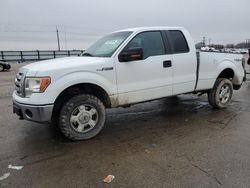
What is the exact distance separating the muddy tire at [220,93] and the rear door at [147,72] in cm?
158

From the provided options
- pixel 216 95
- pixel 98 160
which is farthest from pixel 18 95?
pixel 216 95

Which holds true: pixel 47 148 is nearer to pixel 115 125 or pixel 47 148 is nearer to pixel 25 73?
pixel 25 73

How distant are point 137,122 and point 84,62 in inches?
73.1

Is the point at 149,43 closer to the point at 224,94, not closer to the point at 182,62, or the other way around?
the point at 182,62

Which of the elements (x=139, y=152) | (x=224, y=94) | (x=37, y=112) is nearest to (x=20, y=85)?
(x=37, y=112)

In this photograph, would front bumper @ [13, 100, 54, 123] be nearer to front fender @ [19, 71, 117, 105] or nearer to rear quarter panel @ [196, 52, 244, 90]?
front fender @ [19, 71, 117, 105]

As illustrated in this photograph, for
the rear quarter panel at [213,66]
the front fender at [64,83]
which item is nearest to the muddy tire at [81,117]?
the front fender at [64,83]

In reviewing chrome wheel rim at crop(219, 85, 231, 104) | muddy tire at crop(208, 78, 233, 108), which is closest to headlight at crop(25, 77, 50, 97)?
muddy tire at crop(208, 78, 233, 108)

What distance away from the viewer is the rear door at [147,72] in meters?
4.39

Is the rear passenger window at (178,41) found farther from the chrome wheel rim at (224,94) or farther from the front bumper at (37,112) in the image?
the front bumper at (37,112)

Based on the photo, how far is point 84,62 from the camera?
4070 millimetres

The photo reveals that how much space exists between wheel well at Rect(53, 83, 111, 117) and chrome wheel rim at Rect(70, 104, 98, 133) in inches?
11.5

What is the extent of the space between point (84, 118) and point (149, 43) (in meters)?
1.98

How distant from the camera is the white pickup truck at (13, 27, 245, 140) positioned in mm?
3762
